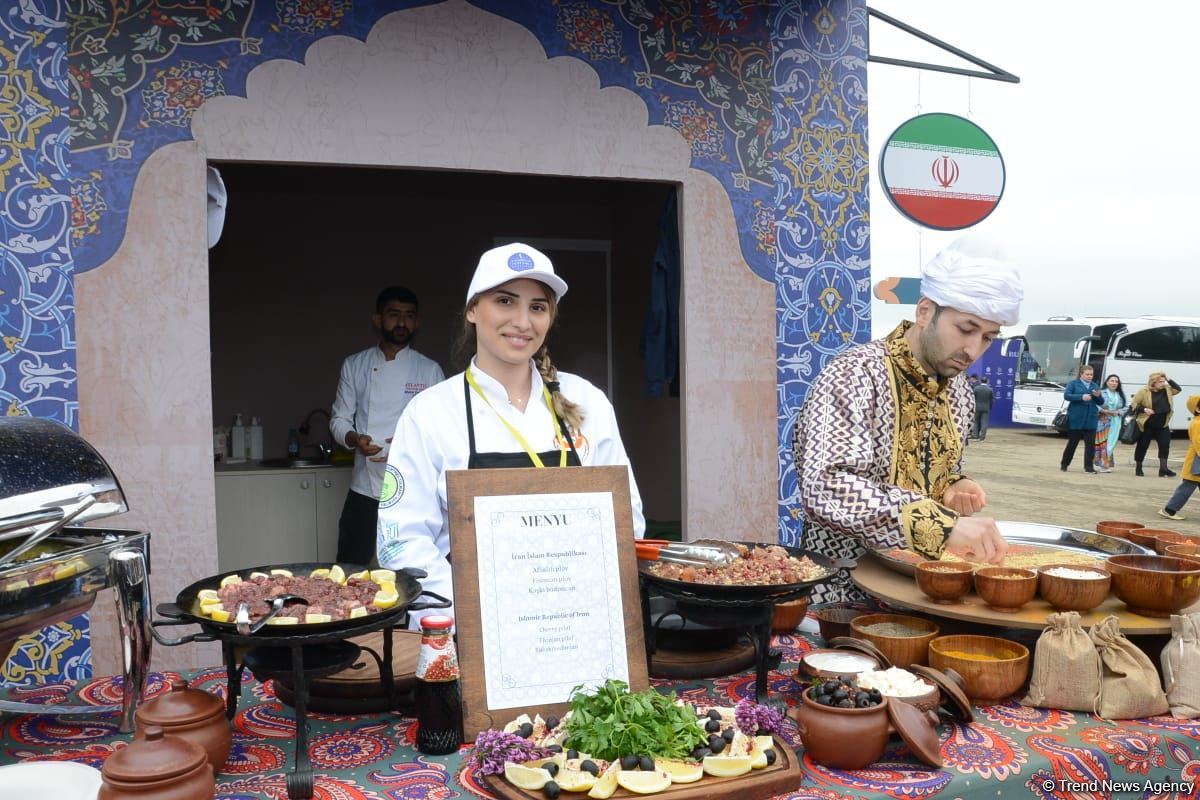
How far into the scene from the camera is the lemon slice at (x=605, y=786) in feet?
5.11

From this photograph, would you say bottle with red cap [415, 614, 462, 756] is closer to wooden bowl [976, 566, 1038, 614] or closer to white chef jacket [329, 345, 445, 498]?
wooden bowl [976, 566, 1038, 614]

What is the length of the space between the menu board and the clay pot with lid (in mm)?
550

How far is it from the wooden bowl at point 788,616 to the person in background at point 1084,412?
53.5 feet

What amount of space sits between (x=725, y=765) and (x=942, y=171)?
3897 mm

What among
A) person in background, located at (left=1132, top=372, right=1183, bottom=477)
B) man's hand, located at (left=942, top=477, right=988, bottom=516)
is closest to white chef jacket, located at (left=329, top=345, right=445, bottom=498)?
man's hand, located at (left=942, top=477, right=988, bottom=516)

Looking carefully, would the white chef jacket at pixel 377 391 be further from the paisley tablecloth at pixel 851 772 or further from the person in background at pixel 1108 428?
the person in background at pixel 1108 428

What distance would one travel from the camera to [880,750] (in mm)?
1761

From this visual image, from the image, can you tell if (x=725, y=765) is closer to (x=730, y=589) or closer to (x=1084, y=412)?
(x=730, y=589)

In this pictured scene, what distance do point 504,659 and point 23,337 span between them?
2623 mm

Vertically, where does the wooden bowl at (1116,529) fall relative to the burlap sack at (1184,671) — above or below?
above

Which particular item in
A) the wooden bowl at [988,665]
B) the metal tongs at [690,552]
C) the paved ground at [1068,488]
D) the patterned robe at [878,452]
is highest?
the patterned robe at [878,452]

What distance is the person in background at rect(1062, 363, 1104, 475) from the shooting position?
1680 cm

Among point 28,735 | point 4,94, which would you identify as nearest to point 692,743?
point 28,735

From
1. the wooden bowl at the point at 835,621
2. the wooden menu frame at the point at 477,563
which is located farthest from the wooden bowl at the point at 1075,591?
the wooden menu frame at the point at 477,563
